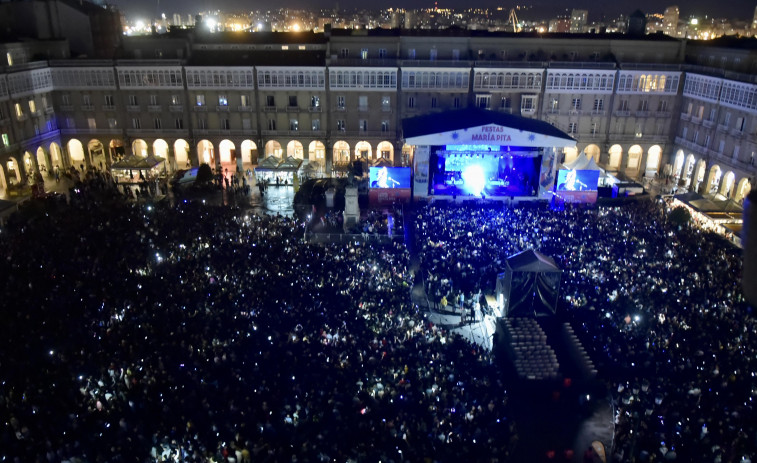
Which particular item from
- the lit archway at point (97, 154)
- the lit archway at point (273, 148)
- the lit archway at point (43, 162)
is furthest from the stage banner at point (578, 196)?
the lit archway at point (43, 162)

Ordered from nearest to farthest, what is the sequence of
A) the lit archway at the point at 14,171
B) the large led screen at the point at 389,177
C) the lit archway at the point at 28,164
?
the large led screen at the point at 389,177 → the lit archway at the point at 14,171 → the lit archway at the point at 28,164

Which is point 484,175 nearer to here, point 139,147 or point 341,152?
point 341,152

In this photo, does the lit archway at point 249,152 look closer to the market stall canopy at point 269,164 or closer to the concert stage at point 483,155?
the market stall canopy at point 269,164

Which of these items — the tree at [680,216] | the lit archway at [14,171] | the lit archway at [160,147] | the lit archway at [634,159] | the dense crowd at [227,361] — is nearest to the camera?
the dense crowd at [227,361]

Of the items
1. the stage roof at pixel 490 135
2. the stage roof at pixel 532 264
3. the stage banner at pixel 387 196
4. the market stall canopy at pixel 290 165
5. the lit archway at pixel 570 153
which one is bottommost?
the stage banner at pixel 387 196

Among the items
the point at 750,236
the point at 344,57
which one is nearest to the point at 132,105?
the point at 344,57

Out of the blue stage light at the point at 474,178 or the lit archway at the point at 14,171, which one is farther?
the lit archway at the point at 14,171

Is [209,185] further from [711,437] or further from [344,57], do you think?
[711,437]

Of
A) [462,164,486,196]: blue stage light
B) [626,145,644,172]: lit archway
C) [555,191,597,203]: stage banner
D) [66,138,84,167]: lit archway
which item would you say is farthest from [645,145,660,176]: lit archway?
[66,138,84,167]: lit archway
